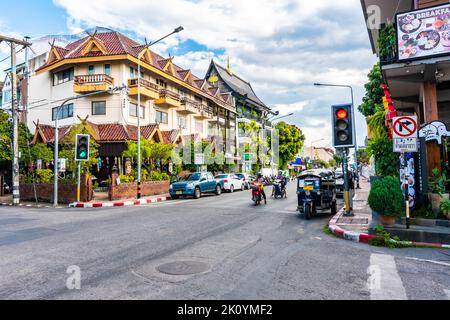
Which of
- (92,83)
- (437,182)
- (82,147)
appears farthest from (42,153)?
(437,182)

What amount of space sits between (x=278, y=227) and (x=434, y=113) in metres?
7.15

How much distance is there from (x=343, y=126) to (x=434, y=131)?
107 inches

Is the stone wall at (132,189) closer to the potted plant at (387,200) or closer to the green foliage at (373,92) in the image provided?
the potted plant at (387,200)

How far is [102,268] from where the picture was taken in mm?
5750

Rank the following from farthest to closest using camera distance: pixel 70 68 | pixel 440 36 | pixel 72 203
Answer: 1. pixel 70 68
2. pixel 72 203
3. pixel 440 36

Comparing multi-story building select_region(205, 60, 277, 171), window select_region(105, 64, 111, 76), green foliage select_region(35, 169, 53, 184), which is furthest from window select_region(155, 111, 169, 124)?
→ multi-story building select_region(205, 60, 277, 171)

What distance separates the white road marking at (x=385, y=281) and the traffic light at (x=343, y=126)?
5.62 m

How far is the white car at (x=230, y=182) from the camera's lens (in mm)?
26970

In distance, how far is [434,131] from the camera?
10469 mm

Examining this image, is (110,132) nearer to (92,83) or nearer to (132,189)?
(92,83)

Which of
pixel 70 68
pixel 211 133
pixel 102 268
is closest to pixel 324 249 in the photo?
pixel 102 268

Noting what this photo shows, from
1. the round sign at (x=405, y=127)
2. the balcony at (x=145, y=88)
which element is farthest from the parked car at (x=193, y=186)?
the round sign at (x=405, y=127)

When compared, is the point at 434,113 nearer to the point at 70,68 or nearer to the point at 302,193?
the point at 302,193

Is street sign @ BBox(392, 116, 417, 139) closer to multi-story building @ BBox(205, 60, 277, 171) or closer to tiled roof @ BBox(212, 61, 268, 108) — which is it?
multi-story building @ BBox(205, 60, 277, 171)
